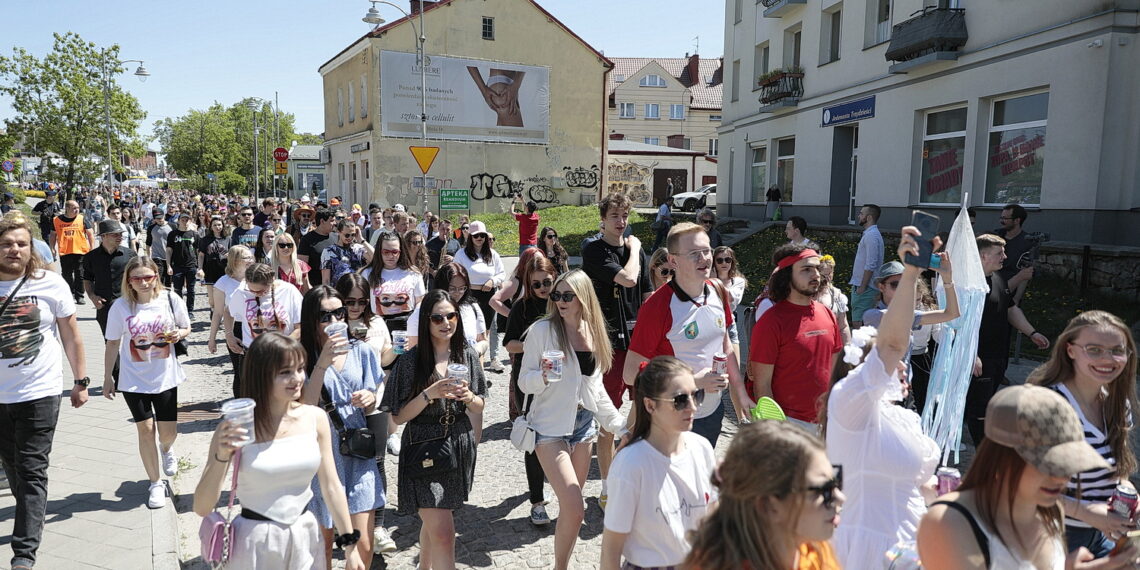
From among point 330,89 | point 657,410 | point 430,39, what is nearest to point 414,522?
point 657,410

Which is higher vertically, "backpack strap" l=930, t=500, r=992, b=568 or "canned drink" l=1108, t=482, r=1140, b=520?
"backpack strap" l=930, t=500, r=992, b=568

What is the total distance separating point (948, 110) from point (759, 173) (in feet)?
33.1

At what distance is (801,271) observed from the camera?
3.91 meters

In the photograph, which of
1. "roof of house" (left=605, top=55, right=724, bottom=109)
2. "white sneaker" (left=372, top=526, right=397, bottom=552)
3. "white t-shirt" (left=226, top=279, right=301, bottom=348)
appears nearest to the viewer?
"white sneaker" (left=372, top=526, right=397, bottom=552)

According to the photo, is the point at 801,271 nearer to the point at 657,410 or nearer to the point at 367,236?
the point at 657,410

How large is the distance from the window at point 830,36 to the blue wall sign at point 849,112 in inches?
68.1

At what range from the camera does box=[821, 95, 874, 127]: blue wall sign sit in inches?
773

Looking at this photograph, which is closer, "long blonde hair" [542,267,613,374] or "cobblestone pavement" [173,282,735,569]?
"long blonde hair" [542,267,613,374]

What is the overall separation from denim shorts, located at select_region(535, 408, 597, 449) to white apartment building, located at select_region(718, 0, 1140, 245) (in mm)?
12703

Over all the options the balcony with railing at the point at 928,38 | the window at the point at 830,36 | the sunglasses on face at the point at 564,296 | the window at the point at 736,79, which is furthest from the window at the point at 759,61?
the sunglasses on face at the point at 564,296

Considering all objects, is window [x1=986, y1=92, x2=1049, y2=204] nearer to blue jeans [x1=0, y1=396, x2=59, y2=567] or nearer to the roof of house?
blue jeans [x1=0, y1=396, x2=59, y2=567]

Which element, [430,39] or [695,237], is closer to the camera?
[695,237]

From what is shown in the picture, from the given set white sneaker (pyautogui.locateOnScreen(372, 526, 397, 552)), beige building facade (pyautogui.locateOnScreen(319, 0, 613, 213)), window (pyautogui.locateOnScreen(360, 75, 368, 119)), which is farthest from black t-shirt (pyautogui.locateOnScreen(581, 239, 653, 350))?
window (pyautogui.locateOnScreen(360, 75, 368, 119))

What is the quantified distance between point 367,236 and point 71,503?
11949 millimetres
